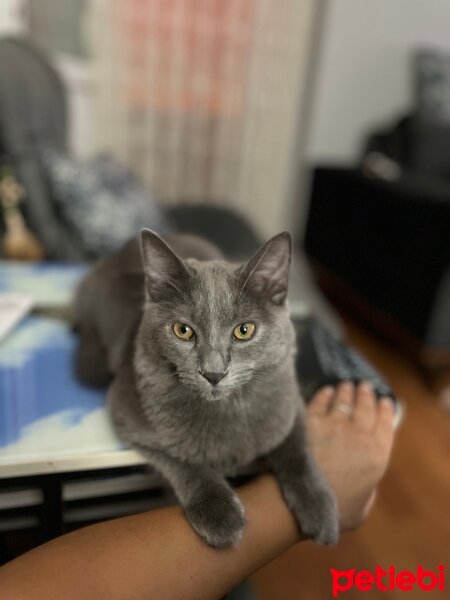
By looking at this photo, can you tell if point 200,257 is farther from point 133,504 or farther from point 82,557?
point 82,557

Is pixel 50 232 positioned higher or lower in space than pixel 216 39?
lower

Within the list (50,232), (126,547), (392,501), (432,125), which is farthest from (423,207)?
(126,547)

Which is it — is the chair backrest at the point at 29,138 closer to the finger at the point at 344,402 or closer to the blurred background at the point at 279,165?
the blurred background at the point at 279,165

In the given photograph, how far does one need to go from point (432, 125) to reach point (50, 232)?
1864mm

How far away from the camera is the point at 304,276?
105 inches

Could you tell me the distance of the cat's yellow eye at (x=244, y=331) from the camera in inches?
26.5

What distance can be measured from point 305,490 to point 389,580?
25.9 inches

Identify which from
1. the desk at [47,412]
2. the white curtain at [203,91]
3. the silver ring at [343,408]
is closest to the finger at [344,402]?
the silver ring at [343,408]

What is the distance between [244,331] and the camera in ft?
2.23

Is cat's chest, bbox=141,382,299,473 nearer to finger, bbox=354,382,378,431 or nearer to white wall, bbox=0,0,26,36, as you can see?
finger, bbox=354,382,378,431

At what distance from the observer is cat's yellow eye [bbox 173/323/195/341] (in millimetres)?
671

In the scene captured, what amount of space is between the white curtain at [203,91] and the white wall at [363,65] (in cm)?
13

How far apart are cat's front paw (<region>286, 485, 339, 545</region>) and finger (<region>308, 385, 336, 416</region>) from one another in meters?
0.18

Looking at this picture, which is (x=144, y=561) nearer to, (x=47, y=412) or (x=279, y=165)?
(x=47, y=412)
